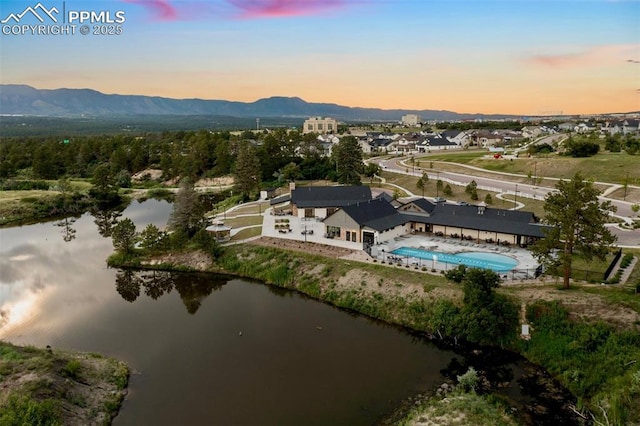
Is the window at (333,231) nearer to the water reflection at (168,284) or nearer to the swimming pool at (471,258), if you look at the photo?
the swimming pool at (471,258)

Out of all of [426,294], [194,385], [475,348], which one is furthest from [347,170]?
[194,385]

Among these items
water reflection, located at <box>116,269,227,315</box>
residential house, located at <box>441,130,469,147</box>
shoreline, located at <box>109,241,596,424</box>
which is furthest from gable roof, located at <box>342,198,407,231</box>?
residential house, located at <box>441,130,469,147</box>

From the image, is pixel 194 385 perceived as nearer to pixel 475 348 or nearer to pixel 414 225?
pixel 475 348

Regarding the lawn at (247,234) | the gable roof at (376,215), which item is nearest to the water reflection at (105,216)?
the lawn at (247,234)

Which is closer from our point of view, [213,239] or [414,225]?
[213,239]

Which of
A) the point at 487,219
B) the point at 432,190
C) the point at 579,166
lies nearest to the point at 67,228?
the point at 432,190

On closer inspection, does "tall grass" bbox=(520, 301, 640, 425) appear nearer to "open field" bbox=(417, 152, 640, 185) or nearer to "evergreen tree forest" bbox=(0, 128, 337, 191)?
"open field" bbox=(417, 152, 640, 185)
